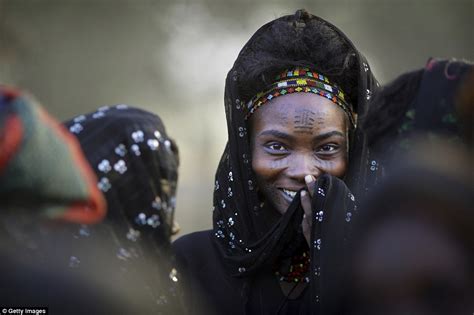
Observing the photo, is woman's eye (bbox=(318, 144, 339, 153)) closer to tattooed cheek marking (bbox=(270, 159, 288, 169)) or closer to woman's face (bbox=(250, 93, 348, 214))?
woman's face (bbox=(250, 93, 348, 214))

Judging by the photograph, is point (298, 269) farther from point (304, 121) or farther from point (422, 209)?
point (422, 209)

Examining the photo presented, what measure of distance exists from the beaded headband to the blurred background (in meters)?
6.49

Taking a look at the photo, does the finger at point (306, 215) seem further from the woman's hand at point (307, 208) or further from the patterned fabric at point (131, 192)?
the patterned fabric at point (131, 192)

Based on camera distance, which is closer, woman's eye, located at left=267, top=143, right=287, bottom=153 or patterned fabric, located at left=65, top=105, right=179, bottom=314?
patterned fabric, located at left=65, top=105, right=179, bottom=314

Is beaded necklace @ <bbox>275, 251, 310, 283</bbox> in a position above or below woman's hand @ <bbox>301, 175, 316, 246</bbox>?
below

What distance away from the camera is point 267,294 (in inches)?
125

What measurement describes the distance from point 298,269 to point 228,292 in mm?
319

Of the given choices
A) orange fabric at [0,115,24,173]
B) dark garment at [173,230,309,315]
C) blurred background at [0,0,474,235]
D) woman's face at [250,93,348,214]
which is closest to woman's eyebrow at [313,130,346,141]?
woman's face at [250,93,348,214]

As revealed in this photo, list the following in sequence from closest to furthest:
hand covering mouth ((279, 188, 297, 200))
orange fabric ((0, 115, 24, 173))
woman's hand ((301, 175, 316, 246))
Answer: orange fabric ((0, 115, 24, 173))
woman's hand ((301, 175, 316, 246))
hand covering mouth ((279, 188, 297, 200))

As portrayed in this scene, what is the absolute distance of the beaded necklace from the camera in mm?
3160

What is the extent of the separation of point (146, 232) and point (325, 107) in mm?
1227

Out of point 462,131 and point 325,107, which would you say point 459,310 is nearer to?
point 462,131

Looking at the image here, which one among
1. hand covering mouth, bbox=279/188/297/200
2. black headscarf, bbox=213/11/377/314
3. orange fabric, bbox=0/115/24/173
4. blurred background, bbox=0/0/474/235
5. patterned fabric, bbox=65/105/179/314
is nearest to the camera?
orange fabric, bbox=0/115/24/173

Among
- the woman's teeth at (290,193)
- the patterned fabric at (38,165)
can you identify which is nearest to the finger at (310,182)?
the woman's teeth at (290,193)
